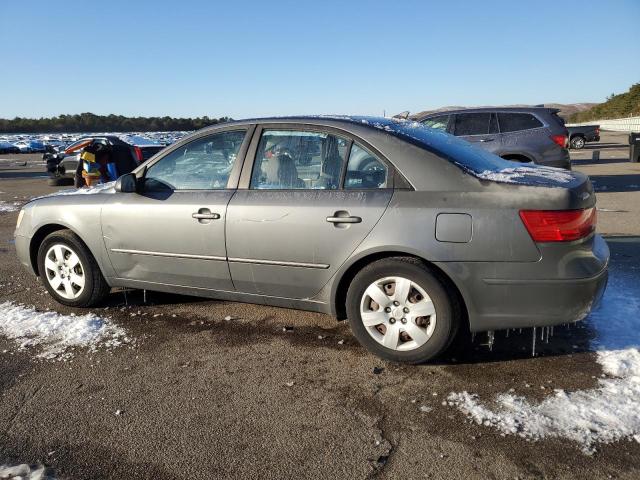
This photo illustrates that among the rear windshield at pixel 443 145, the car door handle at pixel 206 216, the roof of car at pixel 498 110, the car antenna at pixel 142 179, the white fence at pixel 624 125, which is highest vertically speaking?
the white fence at pixel 624 125

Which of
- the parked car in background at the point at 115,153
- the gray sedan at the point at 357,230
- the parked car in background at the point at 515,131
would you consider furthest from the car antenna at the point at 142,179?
the parked car in background at the point at 515,131

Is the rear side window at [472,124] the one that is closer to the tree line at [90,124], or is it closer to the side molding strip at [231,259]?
the side molding strip at [231,259]

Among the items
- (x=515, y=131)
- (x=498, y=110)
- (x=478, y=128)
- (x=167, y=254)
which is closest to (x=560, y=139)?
(x=515, y=131)

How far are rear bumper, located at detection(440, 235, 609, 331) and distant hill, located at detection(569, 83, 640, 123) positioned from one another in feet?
193

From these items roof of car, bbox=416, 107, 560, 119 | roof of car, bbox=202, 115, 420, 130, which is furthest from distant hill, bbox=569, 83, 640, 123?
roof of car, bbox=202, 115, 420, 130

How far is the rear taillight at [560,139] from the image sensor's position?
32.0ft

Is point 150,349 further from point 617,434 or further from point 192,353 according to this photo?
point 617,434

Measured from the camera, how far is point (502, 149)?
1005 centimetres

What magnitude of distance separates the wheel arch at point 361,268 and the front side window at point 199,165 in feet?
3.91

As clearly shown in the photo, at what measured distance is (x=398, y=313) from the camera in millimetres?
3332

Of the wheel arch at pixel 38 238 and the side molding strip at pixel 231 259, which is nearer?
the side molding strip at pixel 231 259

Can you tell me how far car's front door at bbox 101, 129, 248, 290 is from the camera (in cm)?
390

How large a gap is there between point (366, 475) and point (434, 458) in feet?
1.13

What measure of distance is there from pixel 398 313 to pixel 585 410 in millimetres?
1151
